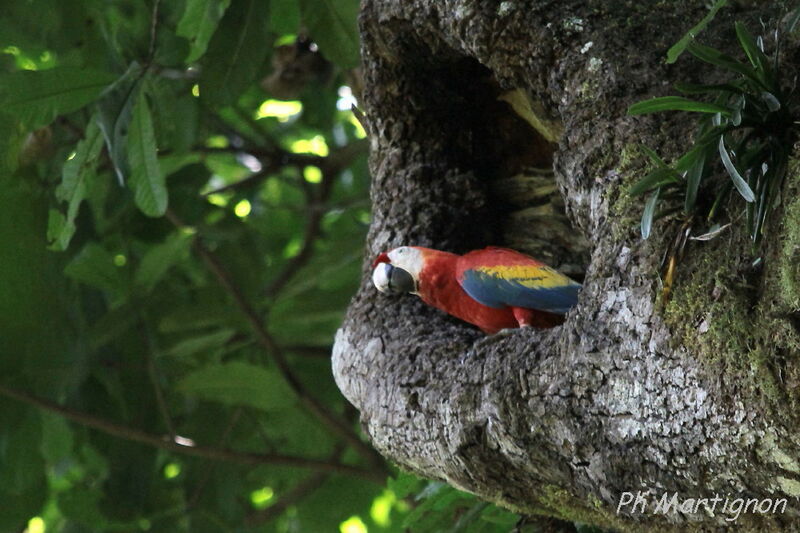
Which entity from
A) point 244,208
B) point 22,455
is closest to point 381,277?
point 22,455

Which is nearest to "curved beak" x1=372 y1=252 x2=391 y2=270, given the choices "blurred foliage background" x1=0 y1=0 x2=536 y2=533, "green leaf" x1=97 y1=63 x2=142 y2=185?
"blurred foliage background" x1=0 y1=0 x2=536 y2=533

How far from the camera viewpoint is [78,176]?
2.67 metres

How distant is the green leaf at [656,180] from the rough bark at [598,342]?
0.22 ft

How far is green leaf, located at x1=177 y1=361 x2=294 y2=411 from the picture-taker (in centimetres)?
337

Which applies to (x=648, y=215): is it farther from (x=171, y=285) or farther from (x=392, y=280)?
(x=171, y=285)

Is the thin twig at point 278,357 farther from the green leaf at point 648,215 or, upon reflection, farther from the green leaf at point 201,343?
the green leaf at point 648,215

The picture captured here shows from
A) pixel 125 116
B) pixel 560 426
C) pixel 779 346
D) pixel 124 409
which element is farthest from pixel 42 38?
pixel 779 346

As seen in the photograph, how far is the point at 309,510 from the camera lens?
170 inches

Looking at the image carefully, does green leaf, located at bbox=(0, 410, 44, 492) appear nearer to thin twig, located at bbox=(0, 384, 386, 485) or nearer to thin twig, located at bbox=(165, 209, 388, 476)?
thin twig, located at bbox=(0, 384, 386, 485)

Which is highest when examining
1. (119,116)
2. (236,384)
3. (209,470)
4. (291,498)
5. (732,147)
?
(732,147)

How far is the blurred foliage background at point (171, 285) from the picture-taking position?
2803mm

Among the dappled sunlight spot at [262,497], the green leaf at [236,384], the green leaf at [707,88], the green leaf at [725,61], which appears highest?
the green leaf at [725,61]

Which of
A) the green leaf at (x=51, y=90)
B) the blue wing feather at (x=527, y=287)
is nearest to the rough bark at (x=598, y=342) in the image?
the blue wing feather at (x=527, y=287)

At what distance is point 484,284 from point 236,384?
1391 mm
